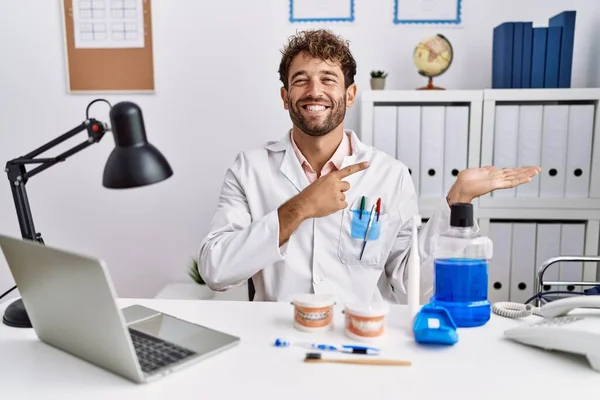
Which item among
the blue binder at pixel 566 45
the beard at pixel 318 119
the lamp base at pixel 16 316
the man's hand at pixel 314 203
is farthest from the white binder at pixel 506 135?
the lamp base at pixel 16 316

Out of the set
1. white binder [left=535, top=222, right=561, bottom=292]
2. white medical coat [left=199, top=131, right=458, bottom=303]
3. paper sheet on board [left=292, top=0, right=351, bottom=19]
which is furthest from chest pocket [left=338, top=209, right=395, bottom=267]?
paper sheet on board [left=292, top=0, right=351, bottom=19]

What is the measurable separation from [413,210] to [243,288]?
847 millimetres

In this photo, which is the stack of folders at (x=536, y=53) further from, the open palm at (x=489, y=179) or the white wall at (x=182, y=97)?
the open palm at (x=489, y=179)

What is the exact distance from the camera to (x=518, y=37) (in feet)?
6.64

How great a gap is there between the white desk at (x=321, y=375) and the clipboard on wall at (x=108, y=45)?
1564mm

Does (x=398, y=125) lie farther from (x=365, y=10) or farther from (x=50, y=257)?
(x=50, y=257)

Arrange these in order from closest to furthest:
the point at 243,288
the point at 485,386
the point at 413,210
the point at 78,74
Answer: the point at 485,386 → the point at 413,210 → the point at 243,288 → the point at 78,74

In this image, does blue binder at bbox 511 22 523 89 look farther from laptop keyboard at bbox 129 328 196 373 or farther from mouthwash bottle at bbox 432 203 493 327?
laptop keyboard at bbox 129 328 196 373

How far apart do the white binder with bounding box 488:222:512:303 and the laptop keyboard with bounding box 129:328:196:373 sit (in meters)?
1.46

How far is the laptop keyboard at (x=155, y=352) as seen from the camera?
905 mm

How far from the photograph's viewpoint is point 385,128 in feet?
6.79

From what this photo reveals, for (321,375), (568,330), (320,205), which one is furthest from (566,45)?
(321,375)

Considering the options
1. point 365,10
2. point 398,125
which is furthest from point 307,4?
point 398,125

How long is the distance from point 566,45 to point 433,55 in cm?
47
